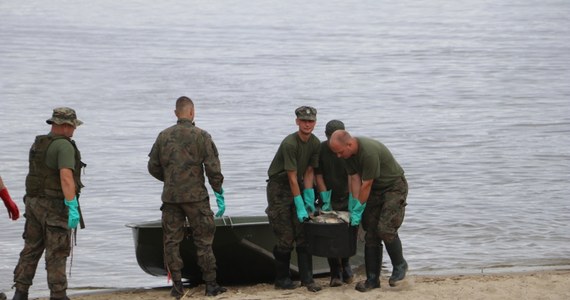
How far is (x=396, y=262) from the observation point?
43.0ft

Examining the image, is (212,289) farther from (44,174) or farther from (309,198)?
(44,174)

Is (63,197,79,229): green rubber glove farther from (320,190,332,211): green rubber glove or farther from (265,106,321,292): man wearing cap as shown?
(320,190,332,211): green rubber glove

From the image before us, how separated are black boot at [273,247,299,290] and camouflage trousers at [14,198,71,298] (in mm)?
2287

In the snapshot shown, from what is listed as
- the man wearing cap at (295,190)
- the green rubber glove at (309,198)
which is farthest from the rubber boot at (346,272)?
the green rubber glove at (309,198)

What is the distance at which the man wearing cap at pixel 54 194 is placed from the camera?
12.0m

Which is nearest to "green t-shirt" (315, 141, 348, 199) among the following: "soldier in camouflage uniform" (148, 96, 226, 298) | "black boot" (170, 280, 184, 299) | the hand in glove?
"soldier in camouflage uniform" (148, 96, 226, 298)

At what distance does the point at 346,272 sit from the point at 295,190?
1.52 metres

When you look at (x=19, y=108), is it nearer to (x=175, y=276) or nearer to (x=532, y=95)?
(x=532, y=95)

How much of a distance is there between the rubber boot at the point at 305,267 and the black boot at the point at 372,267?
506 mm

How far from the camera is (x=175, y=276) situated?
13.0 metres

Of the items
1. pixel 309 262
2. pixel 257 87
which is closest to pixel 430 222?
pixel 309 262

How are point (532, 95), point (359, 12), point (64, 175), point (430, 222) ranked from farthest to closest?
point (359, 12), point (532, 95), point (430, 222), point (64, 175)

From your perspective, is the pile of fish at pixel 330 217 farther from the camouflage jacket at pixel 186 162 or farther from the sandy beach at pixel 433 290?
the camouflage jacket at pixel 186 162

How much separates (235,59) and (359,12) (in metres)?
27.4
